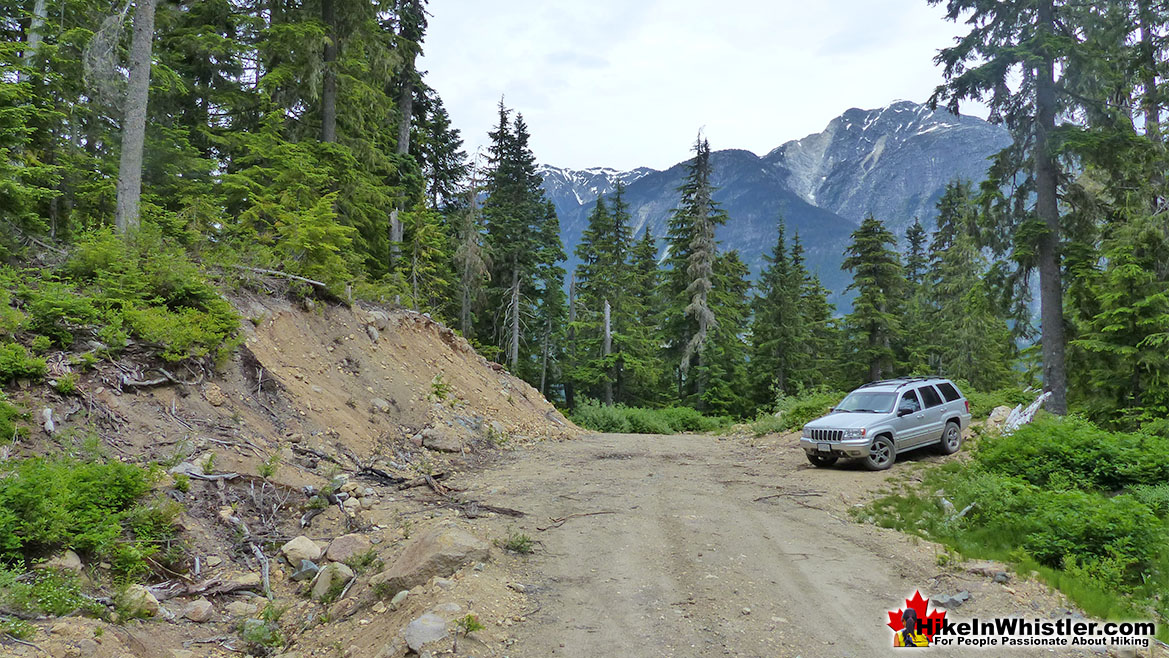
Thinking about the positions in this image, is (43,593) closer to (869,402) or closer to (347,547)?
(347,547)

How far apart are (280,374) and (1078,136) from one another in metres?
21.2

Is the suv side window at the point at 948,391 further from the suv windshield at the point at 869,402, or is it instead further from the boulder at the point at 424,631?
the boulder at the point at 424,631

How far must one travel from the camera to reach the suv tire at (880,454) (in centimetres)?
1183

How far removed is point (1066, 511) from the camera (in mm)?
7129

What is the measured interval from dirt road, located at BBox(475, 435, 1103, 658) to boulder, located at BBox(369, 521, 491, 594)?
0.63 metres

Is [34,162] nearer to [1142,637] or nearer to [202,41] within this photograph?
[202,41]

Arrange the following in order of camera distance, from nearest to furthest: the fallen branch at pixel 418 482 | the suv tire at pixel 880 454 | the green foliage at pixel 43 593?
the green foliage at pixel 43 593 < the fallen branch at pixel 418 482 < the suv tire at pixel 880 454

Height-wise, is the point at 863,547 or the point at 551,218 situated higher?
the point at 551,218

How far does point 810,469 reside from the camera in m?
12.5

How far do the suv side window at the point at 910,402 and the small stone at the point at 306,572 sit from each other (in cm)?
1184

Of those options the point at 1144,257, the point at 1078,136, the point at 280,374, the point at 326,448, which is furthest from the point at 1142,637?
the point at 1078,136

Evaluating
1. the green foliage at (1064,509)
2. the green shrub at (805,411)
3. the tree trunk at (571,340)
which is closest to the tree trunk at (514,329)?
the tree trunk at (571,340)

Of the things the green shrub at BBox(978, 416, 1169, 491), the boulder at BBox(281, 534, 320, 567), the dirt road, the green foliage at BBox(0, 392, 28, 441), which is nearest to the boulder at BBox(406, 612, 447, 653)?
the dirt road

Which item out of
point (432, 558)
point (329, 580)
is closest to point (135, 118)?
point (329, 580)
